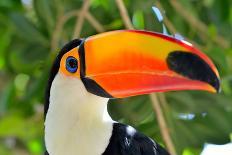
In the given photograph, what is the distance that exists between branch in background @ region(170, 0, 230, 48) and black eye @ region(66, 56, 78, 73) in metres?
1.12

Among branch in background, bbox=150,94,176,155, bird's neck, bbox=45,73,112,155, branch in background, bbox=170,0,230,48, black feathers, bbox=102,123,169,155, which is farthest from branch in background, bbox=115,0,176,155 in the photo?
branch in background, bbox=170,0,230,48

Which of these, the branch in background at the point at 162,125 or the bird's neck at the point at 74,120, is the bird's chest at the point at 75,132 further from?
the branch in background at the point at 162,125

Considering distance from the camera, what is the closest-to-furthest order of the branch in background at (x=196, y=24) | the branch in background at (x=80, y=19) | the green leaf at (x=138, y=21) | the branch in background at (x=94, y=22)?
the branch in background at (x=80, y=19), the branch in background at (x=94, y=22), the branch in background at (x=196, y=24), the green leaf at (x=138, y=21)

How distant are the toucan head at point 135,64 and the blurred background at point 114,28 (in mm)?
603

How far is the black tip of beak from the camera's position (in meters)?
2.57

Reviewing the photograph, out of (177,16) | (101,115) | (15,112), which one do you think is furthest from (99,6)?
(101,115)

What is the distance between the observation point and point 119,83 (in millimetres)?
2854

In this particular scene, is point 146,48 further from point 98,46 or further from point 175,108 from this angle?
point 175,108

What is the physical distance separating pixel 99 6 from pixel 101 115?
112cm

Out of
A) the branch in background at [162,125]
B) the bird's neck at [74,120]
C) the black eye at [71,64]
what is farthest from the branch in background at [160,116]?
the black eye at [71,64]

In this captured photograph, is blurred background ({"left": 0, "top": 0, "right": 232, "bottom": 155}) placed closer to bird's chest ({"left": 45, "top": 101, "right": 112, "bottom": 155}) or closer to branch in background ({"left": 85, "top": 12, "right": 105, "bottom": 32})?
branch in background ({"left": 85, "top": 12, "right": 105, "bottom": 32})

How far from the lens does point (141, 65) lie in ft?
9.23

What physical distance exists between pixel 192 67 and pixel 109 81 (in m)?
0.37

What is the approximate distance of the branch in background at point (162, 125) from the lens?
10.6 ft
